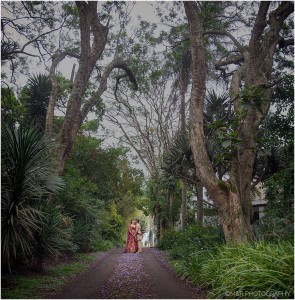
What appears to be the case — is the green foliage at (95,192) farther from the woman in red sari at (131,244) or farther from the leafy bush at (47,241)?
the leafy bush at (47,241)

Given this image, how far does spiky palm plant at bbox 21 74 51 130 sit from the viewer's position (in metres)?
12.3

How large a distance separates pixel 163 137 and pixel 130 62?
17.1ft

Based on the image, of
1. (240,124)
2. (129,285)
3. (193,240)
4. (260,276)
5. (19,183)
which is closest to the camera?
(260,276)

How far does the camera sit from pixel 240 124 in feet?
24.3

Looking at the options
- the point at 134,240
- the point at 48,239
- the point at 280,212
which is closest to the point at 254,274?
the point at 280,212

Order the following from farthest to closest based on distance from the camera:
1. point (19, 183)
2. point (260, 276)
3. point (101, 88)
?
1. point (101, 88)
2. point (19, 183)
3. point (260, 276)

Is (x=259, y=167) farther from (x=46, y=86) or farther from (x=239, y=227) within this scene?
(x=46, y=86)

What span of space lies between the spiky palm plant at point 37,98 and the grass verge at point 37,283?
5727mm

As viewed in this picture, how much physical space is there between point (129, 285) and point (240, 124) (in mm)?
3998

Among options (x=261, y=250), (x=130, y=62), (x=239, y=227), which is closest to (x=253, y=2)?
(x=130, y=62)

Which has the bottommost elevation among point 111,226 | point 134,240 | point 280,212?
point 134,240

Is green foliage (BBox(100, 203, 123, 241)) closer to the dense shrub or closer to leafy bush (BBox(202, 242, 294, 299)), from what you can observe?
the dense shrub

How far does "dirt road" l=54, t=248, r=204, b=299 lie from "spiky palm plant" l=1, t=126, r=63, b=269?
1220mm

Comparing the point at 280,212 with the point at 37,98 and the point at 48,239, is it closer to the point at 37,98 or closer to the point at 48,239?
the point at 48,239
